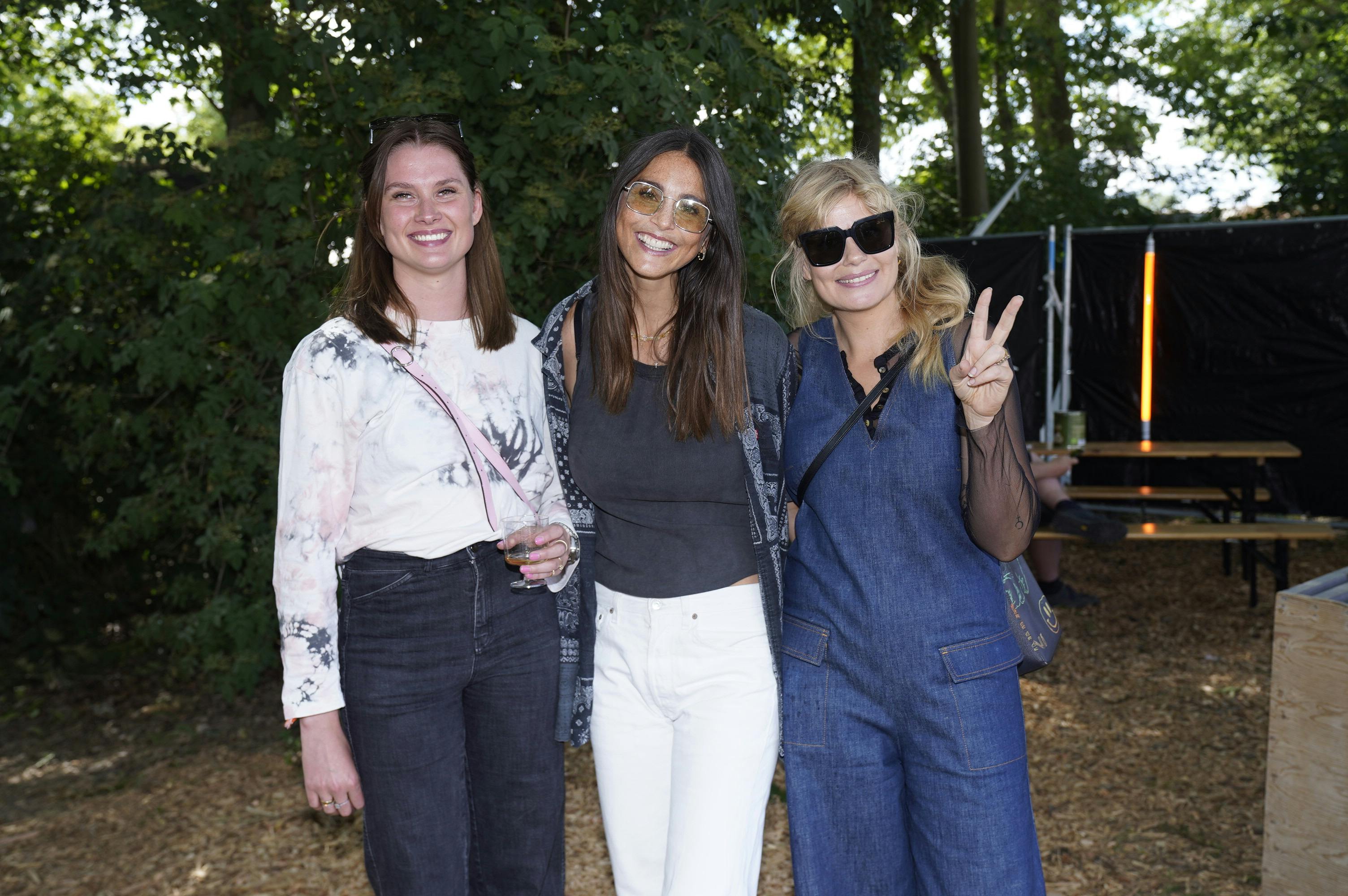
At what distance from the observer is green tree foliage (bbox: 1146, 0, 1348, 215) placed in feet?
37.8

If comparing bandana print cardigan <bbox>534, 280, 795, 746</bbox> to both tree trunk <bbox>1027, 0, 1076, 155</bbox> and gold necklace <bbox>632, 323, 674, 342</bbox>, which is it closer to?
gold necklace <bbox>632, 323, 674, 342</bbox>

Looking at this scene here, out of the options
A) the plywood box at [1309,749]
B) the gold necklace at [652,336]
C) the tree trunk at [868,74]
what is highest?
the tree trunk at [868,74]

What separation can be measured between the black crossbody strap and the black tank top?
0.57ft

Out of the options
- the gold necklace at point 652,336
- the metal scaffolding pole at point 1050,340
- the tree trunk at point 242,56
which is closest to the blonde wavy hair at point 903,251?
the gold necklace at point 652,336

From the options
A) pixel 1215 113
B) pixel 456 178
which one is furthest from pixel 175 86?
pixel 1215 113

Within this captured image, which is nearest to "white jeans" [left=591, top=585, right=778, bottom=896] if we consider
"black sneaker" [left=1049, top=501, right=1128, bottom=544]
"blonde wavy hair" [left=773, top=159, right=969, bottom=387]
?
"blonde wavy hair" [left=773, top=159, right=969, bottom=387]

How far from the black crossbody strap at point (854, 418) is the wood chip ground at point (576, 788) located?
235cm

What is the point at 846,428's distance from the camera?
87.1 inches

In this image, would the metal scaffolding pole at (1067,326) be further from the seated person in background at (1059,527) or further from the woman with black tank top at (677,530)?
the woman with black tank top at (677,530)

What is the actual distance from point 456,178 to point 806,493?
0.99m

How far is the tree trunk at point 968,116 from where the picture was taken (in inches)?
480

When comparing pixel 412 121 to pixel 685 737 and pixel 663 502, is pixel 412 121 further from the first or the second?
pixel 685 737

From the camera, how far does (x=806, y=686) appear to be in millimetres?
2244

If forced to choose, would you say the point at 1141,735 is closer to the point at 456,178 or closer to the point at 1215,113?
the point at 456,178
